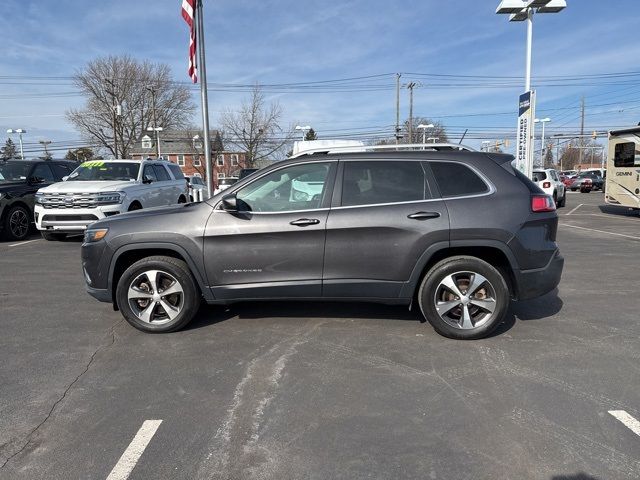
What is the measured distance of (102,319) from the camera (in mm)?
5133

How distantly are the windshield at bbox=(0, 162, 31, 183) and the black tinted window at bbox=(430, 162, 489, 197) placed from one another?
37.7 feet

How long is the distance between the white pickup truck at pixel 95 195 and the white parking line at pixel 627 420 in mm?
9336

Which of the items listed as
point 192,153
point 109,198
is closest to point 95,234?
point 109,198

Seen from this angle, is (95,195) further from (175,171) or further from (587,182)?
(587,182)

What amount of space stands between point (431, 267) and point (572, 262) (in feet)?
16.6

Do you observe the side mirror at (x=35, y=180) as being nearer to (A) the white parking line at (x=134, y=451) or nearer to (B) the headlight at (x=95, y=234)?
(B) the headlight at (x=95, y=234)

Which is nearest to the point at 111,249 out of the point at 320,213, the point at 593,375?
the point at 320,213

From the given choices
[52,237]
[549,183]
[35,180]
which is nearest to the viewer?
[52,237]

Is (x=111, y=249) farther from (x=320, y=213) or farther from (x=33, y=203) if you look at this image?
(x=33, y=203)

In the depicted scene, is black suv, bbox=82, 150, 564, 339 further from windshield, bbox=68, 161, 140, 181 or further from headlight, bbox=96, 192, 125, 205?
windshield, bbox=68, 161, 140, 181

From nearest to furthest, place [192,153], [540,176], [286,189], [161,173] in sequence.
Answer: [286,189], [161,173], [540,176], [192,153]

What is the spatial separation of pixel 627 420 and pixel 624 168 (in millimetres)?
16183

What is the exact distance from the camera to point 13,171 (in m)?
12.0

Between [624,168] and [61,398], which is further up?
[624,168]
